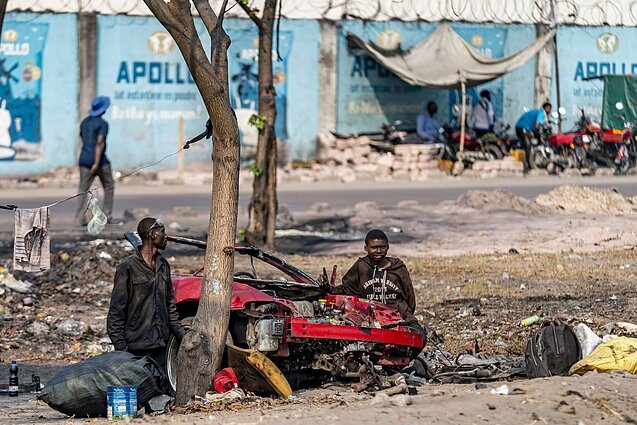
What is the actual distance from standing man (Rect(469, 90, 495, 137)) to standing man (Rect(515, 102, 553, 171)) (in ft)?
2.05

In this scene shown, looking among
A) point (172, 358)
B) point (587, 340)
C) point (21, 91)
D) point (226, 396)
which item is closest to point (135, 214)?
point (21, 91)

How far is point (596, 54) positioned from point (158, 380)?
23516 millimetres

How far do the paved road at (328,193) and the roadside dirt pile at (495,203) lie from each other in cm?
161

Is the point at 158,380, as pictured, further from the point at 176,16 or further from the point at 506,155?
the point at 506,155

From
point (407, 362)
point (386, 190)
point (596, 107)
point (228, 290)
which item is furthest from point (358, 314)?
point (596, 107)

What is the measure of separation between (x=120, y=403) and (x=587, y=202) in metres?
13.0

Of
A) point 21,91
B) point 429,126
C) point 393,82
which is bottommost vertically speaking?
point 429,126

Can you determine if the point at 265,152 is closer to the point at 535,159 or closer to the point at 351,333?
the point at 351,333

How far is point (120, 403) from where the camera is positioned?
24.8 ft

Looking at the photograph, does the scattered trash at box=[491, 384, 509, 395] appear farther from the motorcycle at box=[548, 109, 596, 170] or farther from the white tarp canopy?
the motorcycle at box=[548, 109, 596, 170]

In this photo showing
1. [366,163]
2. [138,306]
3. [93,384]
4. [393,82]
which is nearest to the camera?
[93,384]

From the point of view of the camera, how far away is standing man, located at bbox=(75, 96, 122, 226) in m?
17.4

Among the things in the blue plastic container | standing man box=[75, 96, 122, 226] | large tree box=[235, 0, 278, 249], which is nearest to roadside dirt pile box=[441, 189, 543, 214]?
large tree box=[235, 0, 278, 249]

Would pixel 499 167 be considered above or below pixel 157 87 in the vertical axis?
below
